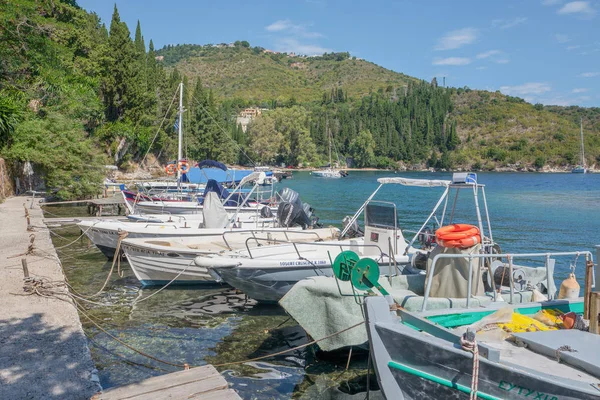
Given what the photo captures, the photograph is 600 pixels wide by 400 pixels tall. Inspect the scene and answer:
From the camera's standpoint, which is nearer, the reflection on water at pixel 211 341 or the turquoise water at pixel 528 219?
the reflection on water at pixel 211 341

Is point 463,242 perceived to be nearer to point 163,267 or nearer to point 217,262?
point 217,262

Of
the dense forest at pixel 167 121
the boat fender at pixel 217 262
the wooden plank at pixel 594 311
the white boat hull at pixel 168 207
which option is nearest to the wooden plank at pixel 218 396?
the wooden plank at pixel 594 311

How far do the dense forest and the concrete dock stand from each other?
17.6 meters

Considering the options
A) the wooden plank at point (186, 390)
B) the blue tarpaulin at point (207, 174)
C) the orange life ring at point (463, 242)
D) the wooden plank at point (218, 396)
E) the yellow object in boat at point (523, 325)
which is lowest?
the wooden plank at point (218, 396)

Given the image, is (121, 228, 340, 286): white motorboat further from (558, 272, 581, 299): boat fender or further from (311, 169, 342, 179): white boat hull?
(311, 169, 342, 179): white boat hull

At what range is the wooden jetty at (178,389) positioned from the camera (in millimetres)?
5090

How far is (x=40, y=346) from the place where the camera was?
265 inches

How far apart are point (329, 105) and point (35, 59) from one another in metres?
162

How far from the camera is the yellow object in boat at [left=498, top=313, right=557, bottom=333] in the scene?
5957mm

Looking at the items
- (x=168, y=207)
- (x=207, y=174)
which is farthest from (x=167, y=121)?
(x=168, y=207)

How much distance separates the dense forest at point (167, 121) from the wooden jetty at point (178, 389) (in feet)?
74.9

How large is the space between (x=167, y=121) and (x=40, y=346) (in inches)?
2453

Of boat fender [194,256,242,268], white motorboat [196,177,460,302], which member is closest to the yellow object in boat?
white motorboat [196,177,460,302]

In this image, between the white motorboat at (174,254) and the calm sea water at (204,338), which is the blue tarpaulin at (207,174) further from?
the white motorboat at (174,254)
